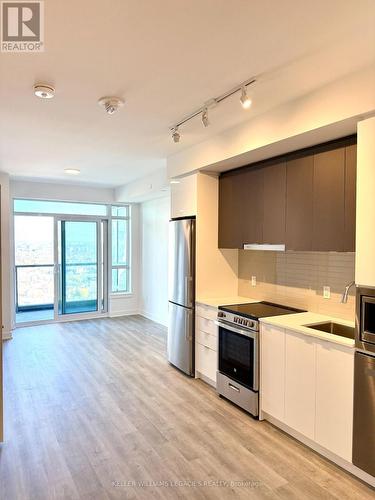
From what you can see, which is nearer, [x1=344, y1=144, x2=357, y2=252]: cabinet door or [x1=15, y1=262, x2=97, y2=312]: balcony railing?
[x1=344, y1=144, x2=357, y2=252]: cabinet door

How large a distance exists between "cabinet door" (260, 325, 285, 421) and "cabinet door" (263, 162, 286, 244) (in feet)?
2.87

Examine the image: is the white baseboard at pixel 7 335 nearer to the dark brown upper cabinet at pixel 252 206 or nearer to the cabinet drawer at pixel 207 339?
the cabinet drawer at pixel 207 339

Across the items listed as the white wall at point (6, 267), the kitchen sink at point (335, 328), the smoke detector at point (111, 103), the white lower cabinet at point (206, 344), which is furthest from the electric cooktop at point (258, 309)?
the white wall at point (6, 267)

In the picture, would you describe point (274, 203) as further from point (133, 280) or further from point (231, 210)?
point (133, 280)

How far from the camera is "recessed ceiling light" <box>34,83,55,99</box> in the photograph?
2379mm

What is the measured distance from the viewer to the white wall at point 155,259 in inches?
255

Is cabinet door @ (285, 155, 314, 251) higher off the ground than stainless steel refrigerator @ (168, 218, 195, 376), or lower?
higher

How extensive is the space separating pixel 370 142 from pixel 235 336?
204 cm

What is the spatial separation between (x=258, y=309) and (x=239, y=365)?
58 cm

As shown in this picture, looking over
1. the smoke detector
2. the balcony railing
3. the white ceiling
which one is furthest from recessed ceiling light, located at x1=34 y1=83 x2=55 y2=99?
the balcony railing

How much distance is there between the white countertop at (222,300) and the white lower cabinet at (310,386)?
2.52ft

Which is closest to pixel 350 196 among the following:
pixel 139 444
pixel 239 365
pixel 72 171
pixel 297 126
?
pixel 297 126

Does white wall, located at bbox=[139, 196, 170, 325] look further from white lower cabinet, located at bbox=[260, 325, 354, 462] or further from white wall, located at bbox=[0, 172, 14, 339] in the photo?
white lower cabinet, located at bbox=[260, 325, 354, 462]

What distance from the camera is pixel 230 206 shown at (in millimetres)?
3840
